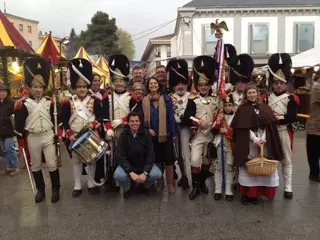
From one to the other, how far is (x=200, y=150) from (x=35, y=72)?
263 centimetres

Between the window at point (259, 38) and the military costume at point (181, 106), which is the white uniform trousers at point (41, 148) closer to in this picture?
the military costume at point (181, 106)

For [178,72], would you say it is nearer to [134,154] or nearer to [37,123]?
[134,154]

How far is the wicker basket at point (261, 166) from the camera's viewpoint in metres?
4.44

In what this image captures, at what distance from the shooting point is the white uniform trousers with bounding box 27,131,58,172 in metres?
4.95

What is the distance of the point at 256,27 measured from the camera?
82.3 feet

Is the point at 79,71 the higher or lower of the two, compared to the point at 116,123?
higher

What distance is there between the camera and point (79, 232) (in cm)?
396

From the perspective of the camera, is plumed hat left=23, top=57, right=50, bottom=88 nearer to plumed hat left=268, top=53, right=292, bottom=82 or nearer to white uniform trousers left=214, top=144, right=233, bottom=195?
white uniform trousers left=214, top=144, right=233, bottom=195

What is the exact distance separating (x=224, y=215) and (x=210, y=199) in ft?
1.96

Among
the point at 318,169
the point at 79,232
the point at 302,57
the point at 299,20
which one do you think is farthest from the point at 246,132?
the point at 299,20

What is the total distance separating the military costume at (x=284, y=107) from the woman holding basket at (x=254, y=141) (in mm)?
219

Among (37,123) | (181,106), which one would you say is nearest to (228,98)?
(181,106)

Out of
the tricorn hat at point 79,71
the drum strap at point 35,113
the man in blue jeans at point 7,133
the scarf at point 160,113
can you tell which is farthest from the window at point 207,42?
the drum strap at point 35,113

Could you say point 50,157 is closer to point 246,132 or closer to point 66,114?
point 66,114
